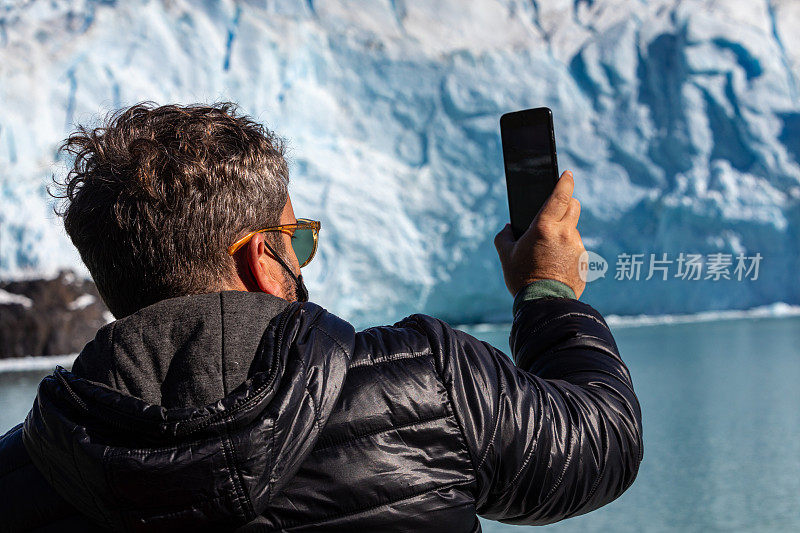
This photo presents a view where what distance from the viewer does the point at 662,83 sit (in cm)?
1111

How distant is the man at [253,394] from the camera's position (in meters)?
0.37

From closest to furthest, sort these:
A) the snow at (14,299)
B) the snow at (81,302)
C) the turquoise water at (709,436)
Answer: the turquoise water at (709,436) < the snow at (14,299) < the snow at (81,302)

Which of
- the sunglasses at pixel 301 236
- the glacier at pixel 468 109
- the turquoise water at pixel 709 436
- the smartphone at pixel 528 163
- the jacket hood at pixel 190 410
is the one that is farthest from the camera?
the glacier at pixel 468 109

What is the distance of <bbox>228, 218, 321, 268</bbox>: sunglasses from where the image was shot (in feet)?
1.52

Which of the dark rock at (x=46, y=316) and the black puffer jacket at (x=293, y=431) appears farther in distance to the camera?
the dark rock at (x=46, y=316)

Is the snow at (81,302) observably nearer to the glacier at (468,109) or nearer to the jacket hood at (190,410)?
the glacier at (468,109)

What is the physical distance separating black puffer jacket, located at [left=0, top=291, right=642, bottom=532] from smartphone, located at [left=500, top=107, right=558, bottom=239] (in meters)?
0.16

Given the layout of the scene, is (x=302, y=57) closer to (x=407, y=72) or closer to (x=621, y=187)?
(x=407, y=72)

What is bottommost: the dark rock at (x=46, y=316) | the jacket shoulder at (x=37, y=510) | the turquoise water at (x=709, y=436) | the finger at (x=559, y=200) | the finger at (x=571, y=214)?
the turquoise water at (x=709, y=436)

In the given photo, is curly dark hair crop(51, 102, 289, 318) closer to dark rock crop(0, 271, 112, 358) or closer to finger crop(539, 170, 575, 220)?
finger crop(539, 170, 575, 220)

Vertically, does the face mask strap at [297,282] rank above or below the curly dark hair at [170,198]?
below

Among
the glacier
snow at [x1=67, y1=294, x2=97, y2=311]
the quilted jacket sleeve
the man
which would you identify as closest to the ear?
the man

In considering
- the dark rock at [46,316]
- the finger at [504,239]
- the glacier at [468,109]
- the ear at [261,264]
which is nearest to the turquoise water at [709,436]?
the dark rock at [46,316]

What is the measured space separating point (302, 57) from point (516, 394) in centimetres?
1058
